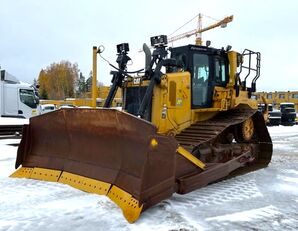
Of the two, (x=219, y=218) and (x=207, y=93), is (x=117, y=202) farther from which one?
(x=207, y=93)

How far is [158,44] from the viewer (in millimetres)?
6566

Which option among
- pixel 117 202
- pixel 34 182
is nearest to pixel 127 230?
pixel 117 202

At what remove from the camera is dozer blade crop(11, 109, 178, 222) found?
4.57 metres

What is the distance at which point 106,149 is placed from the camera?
5.29m

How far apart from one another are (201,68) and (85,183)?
3378 millimetres

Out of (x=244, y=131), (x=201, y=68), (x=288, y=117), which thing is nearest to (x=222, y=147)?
(x=244, y=131)

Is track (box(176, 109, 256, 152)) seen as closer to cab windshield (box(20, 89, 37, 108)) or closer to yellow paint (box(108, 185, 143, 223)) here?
yellow paint (box(108, 185, 143, 223))

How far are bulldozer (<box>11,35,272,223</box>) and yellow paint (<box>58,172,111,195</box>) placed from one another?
0.02 metres

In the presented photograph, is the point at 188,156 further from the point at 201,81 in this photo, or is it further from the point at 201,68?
the point at 201,68

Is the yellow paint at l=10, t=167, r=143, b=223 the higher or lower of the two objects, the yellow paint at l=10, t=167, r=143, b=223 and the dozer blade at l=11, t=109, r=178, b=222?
the lower

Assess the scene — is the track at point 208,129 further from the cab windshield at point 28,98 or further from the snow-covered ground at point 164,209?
the cab windshield at point 28,98

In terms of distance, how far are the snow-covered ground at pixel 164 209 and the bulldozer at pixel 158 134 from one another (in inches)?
7.2

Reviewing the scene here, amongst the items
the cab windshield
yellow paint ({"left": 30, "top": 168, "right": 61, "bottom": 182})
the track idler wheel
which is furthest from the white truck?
the track idler wheel

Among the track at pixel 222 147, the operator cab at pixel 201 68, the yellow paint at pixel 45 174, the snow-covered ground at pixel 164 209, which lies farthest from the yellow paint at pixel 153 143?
the operator cab at pixel 201 68
